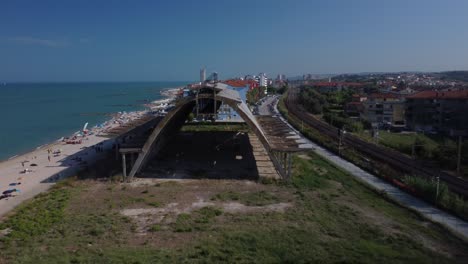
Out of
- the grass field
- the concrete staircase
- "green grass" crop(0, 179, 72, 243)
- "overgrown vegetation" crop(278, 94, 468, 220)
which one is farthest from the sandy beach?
"overgrown vegetation" crop(278, 94, 468, 220)

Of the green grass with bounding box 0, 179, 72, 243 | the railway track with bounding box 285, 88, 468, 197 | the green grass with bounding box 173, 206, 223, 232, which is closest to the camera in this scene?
the green grass with bounding box 0, 179, 72, 243

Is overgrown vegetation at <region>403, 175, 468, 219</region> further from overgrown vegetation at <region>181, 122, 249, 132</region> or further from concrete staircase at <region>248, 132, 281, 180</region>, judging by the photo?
overgrown vegetation at <region>181, 122, 249, 132</region>

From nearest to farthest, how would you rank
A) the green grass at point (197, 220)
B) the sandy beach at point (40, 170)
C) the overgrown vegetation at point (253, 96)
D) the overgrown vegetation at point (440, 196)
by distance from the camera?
the green grass at point (197, 220)
the overgrown vegetation at point (440, 196)
the sandy beach at point (40, 170)
the overgrown vegetation at point (253, 96)

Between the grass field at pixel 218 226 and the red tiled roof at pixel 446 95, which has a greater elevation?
the red tiled roof at pixel 446 95

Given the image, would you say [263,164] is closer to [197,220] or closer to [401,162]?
[401,162]

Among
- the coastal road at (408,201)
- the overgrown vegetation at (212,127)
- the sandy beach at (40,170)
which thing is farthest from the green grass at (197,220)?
the overgrown vegetation at (212,127)

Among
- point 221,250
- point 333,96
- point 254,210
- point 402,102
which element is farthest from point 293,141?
point 333,96

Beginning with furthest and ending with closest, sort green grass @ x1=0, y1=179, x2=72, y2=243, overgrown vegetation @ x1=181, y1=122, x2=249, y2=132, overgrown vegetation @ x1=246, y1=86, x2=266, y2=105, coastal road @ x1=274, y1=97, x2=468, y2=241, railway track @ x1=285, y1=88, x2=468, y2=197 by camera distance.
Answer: overgrown vegetation @ x1=246, y1=86, x2=266, y2=105, overgrown vegetation @ x1=181, y1=122, x2=249, y2=132, railway track @ x1=285, y1=88, x2=468, y2=197, coastal road @ x1=274, y1=97, x2=468, y2=241, green grass @ x1=0, y1=179, x2=72, y2=243

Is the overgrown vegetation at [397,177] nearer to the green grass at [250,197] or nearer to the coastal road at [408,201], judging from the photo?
the coastal road at [408,201]

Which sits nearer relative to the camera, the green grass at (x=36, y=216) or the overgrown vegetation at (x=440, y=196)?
the green grass at (x=36, y=216)
